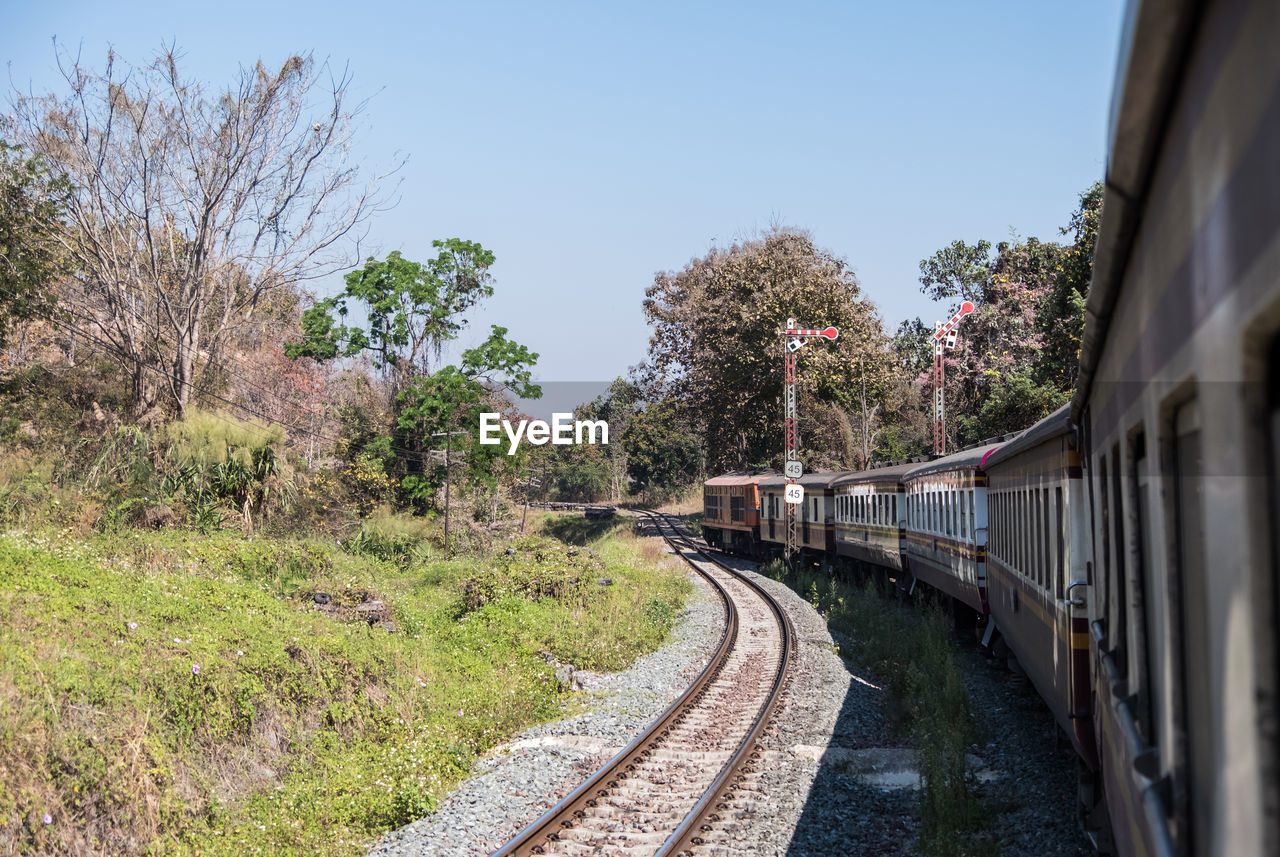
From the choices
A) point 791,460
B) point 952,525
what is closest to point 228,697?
point 952,525

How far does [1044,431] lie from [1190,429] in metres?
5.86

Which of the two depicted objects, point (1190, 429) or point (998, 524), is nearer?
point (1190, 429)

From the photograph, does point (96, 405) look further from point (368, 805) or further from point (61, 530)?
point (368, 805)

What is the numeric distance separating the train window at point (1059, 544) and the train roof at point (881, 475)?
40.5 ft

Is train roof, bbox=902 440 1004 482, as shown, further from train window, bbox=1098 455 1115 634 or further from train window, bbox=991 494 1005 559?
train window, bbox=1098 455 1115 634

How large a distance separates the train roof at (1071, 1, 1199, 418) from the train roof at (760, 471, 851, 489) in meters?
24.2

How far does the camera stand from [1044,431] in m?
7.93

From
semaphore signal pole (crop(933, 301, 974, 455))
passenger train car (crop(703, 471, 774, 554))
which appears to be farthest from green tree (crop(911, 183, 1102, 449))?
passenger train car (crop(703, 471, 774, 554))

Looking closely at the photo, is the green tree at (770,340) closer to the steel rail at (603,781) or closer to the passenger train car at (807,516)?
the passenger train car at (807,516)

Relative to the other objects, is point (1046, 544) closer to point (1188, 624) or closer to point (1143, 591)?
point (1143, 591)

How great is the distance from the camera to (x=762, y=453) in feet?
167

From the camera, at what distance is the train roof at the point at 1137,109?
1989 mm

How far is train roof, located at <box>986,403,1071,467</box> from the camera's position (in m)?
7.05

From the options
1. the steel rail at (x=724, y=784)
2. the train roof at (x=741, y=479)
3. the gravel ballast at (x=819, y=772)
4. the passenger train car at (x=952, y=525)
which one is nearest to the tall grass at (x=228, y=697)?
the gravel ballast at (x=819, y=772)
